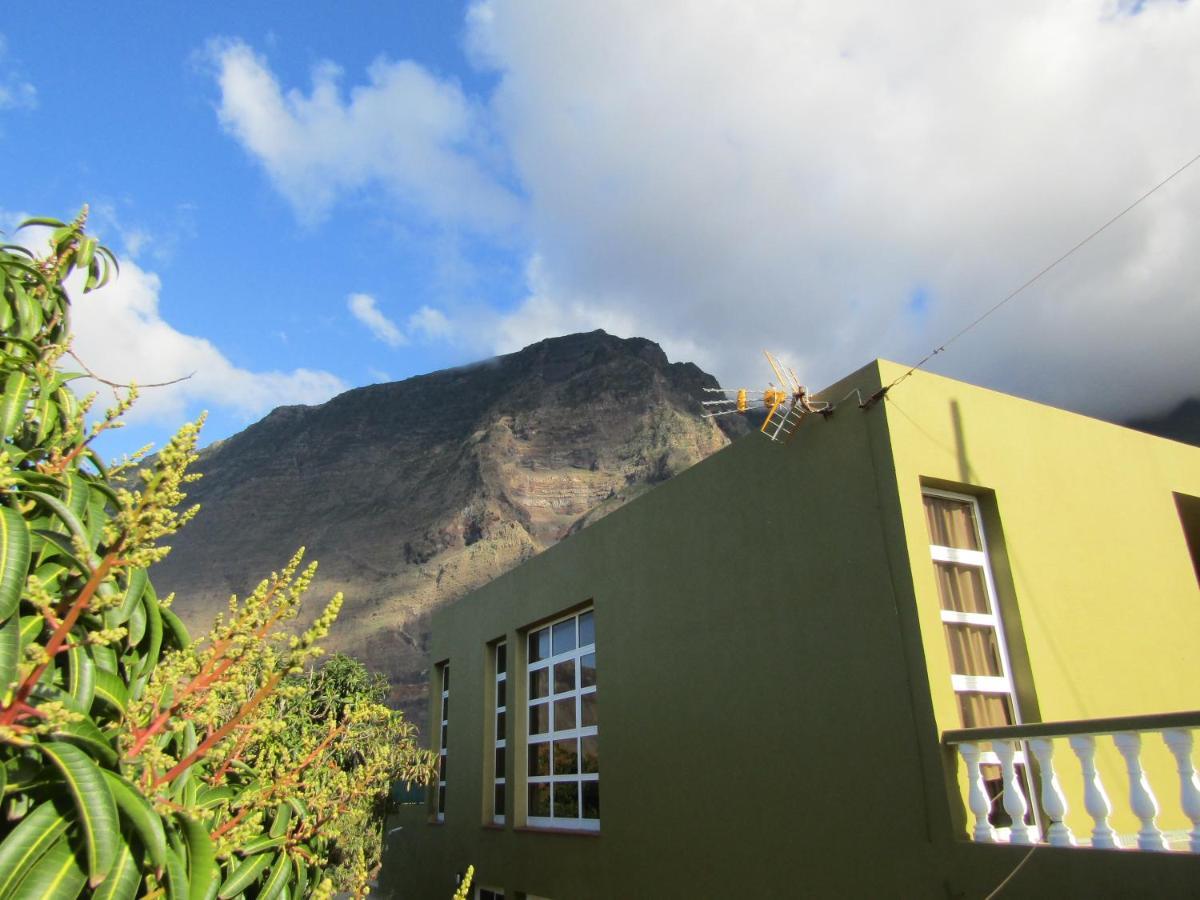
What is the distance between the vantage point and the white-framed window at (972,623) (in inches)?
176

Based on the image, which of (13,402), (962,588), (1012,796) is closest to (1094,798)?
(1012,796)

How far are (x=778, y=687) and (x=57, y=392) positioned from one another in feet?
14.6

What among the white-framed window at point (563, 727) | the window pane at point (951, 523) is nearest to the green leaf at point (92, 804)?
the window pane at point (951, 523)

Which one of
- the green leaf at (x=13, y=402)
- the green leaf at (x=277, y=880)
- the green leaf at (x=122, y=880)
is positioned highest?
the green leaf at (x=13, y=402)

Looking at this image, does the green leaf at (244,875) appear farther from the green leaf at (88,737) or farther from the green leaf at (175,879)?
the green leaf at (88,737)

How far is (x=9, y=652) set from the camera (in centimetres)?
174

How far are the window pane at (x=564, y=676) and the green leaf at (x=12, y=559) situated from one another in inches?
Result: 276

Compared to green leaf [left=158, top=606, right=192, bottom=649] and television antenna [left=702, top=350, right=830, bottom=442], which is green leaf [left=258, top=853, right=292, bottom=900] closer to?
green leaf [left=158, top=606, right=192, bottom=649]

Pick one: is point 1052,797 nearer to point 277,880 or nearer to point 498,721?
point 277,880

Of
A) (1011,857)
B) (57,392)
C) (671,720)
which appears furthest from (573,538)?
(57,392)

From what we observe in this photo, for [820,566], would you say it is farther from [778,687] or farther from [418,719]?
[418,719]

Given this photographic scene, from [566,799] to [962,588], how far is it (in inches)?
200

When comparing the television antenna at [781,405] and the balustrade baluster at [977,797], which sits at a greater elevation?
the television antenna at [781,405]

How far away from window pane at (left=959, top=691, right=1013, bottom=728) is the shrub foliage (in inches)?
130
